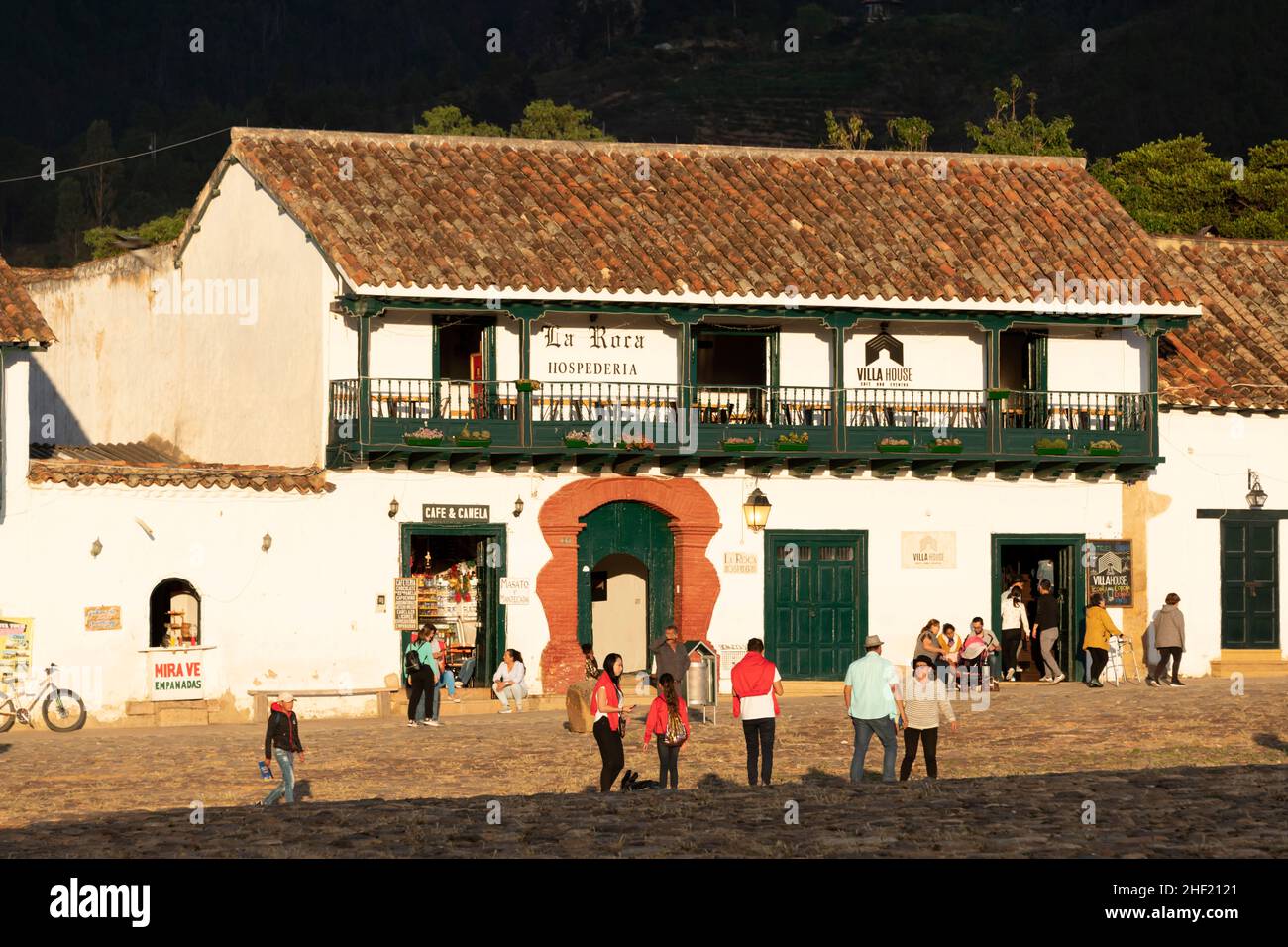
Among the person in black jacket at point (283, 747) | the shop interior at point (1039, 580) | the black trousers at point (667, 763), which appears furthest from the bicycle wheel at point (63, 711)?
the shop interior at point (1039, 580)

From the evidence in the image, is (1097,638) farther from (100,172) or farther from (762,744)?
(100,172)

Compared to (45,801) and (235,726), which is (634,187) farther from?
(45,801)

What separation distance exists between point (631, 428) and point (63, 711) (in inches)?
373

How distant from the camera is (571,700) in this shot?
30.4m

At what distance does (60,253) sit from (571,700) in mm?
83896

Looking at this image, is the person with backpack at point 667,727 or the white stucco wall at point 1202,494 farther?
the white stucco wall at point 1202,494

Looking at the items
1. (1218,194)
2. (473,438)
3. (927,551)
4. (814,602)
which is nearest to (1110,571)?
(927,551)

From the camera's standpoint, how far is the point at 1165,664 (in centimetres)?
3684

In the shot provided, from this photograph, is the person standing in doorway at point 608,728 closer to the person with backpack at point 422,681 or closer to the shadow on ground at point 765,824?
the shadow on ground at point 765,824

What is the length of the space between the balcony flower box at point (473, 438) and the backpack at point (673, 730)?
464 inches

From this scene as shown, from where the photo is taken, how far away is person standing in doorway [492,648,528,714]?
3491cm

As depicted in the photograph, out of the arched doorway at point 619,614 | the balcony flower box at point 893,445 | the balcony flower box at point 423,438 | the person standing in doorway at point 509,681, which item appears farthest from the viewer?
the arched doorway at point 619,614

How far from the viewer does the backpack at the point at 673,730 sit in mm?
23969
